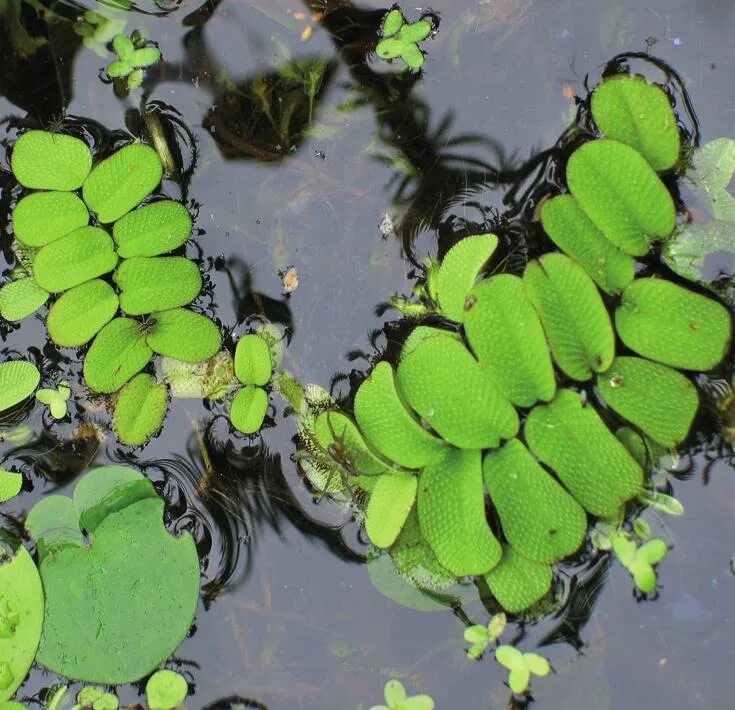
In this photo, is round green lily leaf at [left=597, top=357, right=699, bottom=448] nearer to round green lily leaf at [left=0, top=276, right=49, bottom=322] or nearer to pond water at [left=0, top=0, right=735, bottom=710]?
pond water at [left=0, top=0, right=735, bottom=710]

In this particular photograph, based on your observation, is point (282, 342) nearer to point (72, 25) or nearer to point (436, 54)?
point (436, 54)

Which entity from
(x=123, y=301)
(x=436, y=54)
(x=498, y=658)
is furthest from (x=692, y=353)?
(x=123, y=301)

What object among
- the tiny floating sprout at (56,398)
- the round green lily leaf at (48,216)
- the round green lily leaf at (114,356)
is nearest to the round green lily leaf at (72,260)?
the round green lily leaf at (48,216)

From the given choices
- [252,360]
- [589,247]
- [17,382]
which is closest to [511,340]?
[589,247]

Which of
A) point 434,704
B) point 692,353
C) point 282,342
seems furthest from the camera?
point 282,342

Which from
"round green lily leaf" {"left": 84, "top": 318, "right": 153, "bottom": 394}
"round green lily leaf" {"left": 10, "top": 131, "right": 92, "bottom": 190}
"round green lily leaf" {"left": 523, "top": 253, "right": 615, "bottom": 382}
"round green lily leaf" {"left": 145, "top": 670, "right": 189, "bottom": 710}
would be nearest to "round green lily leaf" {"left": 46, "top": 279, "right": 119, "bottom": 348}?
"round green lily leaf" {"left": 84, "top": 318, "right": 153, "bottom": 394}

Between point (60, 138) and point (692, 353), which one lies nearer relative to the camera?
point (692, 353)

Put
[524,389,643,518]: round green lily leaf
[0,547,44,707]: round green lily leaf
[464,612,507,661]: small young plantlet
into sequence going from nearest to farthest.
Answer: [524,389,643,518]: round green lily leaf < [464,612,507,661]: small young plantlet < [0,547,44,707]: round green lily leaf
